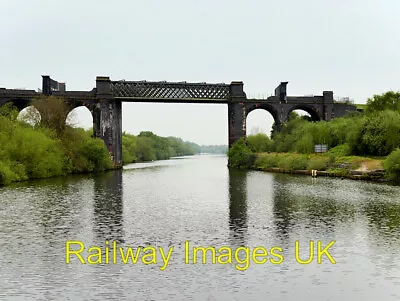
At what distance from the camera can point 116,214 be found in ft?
73.0

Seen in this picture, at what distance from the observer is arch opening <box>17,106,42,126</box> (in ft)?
167

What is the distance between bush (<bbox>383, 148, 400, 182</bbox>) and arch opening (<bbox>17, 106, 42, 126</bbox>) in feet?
119

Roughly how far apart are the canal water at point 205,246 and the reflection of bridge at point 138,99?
1587 inches

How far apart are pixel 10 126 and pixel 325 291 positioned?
40.2m

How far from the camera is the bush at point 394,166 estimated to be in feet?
118

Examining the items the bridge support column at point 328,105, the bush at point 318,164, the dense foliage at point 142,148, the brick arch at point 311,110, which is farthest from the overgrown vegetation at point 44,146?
the dense foliage at point 142,148

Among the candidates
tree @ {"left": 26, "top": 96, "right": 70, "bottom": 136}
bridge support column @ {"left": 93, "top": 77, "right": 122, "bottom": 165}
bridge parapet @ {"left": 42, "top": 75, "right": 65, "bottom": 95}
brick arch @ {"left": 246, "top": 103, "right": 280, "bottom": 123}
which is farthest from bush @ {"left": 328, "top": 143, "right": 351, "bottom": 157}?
bridge parapet @ {"left": 42, "top": 75, "right": 65, "bottom": 95}

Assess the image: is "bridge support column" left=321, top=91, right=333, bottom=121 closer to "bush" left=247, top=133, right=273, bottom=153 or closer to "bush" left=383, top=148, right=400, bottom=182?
"bush" left=247, top=133, right=273, bottom=153

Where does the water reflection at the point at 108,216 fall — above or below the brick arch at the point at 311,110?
below

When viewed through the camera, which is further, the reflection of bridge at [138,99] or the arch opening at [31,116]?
the reflection of bridge at [138,99]

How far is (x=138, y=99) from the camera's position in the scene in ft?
220

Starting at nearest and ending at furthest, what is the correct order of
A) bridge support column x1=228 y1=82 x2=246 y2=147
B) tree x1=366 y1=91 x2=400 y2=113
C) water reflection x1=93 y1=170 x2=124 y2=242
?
water reflection x1=93 y1=170 x2=124 y2=242, tree x1=366 y1=91 x2=400 y2=113, bridge support column x1=228 y1=82 x2=246 y2=147

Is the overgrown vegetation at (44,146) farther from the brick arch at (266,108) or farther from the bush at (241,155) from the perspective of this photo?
the brick arch at (266,108)

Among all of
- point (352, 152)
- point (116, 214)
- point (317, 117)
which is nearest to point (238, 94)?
point (317, 117)
